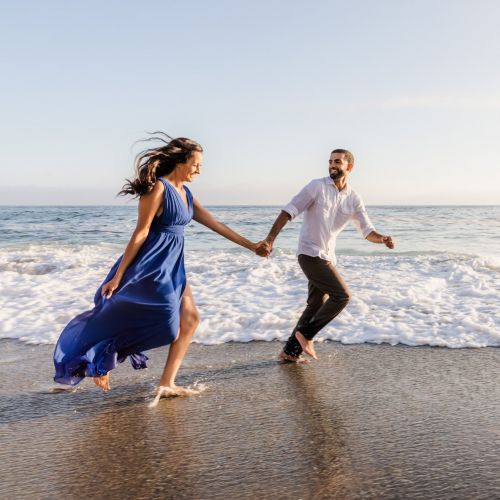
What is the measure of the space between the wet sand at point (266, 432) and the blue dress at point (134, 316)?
13.3 inches

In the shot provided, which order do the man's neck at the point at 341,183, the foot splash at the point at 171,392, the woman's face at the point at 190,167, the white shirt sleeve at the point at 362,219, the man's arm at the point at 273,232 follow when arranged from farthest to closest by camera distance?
the white shirt sleeve at the point at 362,219 < the man's neck at the point at 341,183 < the man's arm at the point at 273,232 < the woman's face at the point at 190,167 < the foot splash at the point at 171,392

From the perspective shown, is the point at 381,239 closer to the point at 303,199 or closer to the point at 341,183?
the point at 341,183

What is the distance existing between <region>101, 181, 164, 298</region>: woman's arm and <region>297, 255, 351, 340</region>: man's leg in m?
1.71

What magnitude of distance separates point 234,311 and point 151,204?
3.66 metres

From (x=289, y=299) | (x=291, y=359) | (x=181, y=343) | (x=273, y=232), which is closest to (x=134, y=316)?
(x=181, y=343)

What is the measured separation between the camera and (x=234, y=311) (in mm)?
7480

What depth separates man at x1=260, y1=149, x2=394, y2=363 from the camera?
519 centimetres

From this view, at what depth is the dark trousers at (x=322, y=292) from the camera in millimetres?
5195

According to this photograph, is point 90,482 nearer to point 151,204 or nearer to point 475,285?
point 151,204

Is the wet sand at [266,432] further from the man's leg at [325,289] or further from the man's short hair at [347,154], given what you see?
the man's short hair at [347,154]

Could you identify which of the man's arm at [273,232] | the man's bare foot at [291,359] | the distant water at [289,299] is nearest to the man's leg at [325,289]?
the man's bare foot at [291,359]

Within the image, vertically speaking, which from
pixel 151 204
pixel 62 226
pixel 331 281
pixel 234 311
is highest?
pixel 151 204

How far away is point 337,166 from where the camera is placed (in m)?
5.22

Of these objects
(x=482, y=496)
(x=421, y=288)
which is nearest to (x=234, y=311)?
(x=421, y=288)
